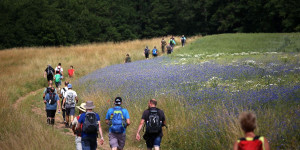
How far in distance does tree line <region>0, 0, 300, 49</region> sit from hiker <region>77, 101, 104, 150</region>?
59263 mm

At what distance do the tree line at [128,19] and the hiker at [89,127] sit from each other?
59.3 m

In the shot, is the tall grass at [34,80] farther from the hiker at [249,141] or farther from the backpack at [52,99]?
the hiker at [249,141]

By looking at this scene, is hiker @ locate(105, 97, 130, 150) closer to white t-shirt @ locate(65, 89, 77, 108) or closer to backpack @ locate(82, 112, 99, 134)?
backpack @ locate(82, 112, 99, 134)

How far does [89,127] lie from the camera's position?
26.7 ft

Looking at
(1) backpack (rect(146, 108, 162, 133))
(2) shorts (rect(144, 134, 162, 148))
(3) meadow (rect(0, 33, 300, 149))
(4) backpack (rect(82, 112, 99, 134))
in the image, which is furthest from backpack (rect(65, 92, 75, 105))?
(1) backpack (rect(146, 108, 162, 133))

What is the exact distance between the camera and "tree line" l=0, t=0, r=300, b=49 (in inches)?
2635

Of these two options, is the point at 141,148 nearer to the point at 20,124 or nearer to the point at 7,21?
the point at 20,124

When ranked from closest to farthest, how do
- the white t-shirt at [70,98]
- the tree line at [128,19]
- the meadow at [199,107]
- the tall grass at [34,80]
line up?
the meadow at [199,107], the tall grass at [34,80], the white t-shirt at [70,98], the tree line at [128,19]

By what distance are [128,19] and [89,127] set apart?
83.6m

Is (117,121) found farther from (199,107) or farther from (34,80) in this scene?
(34,80)

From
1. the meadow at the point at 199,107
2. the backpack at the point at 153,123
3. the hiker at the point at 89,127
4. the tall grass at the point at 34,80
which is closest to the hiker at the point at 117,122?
the hiker at the point at 89,127

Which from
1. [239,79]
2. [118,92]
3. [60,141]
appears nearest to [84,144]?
[60,141]

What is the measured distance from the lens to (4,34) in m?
63.7

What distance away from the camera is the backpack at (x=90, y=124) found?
26.7 ft
